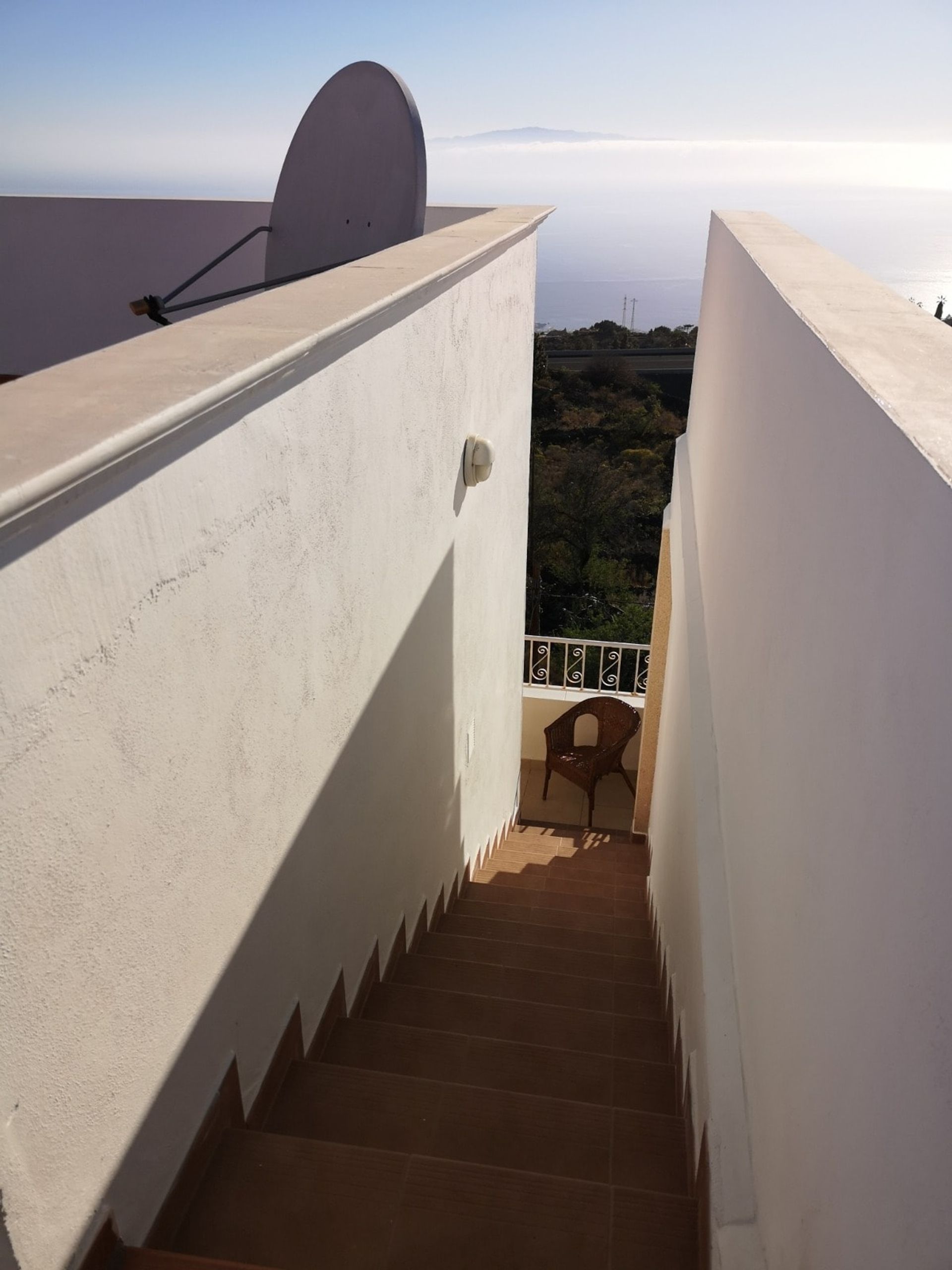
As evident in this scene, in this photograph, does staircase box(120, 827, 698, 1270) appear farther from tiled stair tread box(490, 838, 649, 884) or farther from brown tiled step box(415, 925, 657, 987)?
tiled stair tread box(490, 838, 649, 884)

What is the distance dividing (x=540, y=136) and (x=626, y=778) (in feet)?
281

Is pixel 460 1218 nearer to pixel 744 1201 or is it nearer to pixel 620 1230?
pixel 620 1230

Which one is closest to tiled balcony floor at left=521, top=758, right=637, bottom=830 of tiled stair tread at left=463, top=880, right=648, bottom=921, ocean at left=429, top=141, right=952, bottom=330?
tiled stair tread at left=463, top=880, right=648, bottom=921

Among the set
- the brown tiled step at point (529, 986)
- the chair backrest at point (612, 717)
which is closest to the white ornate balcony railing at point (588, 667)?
the chair backrest at point (612, 717)

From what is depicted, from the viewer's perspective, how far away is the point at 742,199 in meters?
6.36

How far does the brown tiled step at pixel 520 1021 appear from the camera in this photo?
331 centimetres

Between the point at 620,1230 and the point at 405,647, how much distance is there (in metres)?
1.96

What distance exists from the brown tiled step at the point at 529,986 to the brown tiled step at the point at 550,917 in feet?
3.06

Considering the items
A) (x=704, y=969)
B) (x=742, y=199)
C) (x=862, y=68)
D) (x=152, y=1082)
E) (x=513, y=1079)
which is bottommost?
(x=513, y=1079)

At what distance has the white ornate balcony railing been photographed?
8938mm

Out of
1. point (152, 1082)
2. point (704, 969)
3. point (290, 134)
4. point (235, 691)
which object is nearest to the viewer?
point (152, 1082)

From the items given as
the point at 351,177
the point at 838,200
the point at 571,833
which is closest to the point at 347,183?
the point at 351,177

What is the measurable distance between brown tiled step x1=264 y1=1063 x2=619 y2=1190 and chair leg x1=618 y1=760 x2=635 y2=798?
5.86m

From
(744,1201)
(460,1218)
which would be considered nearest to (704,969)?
(744,1201)
